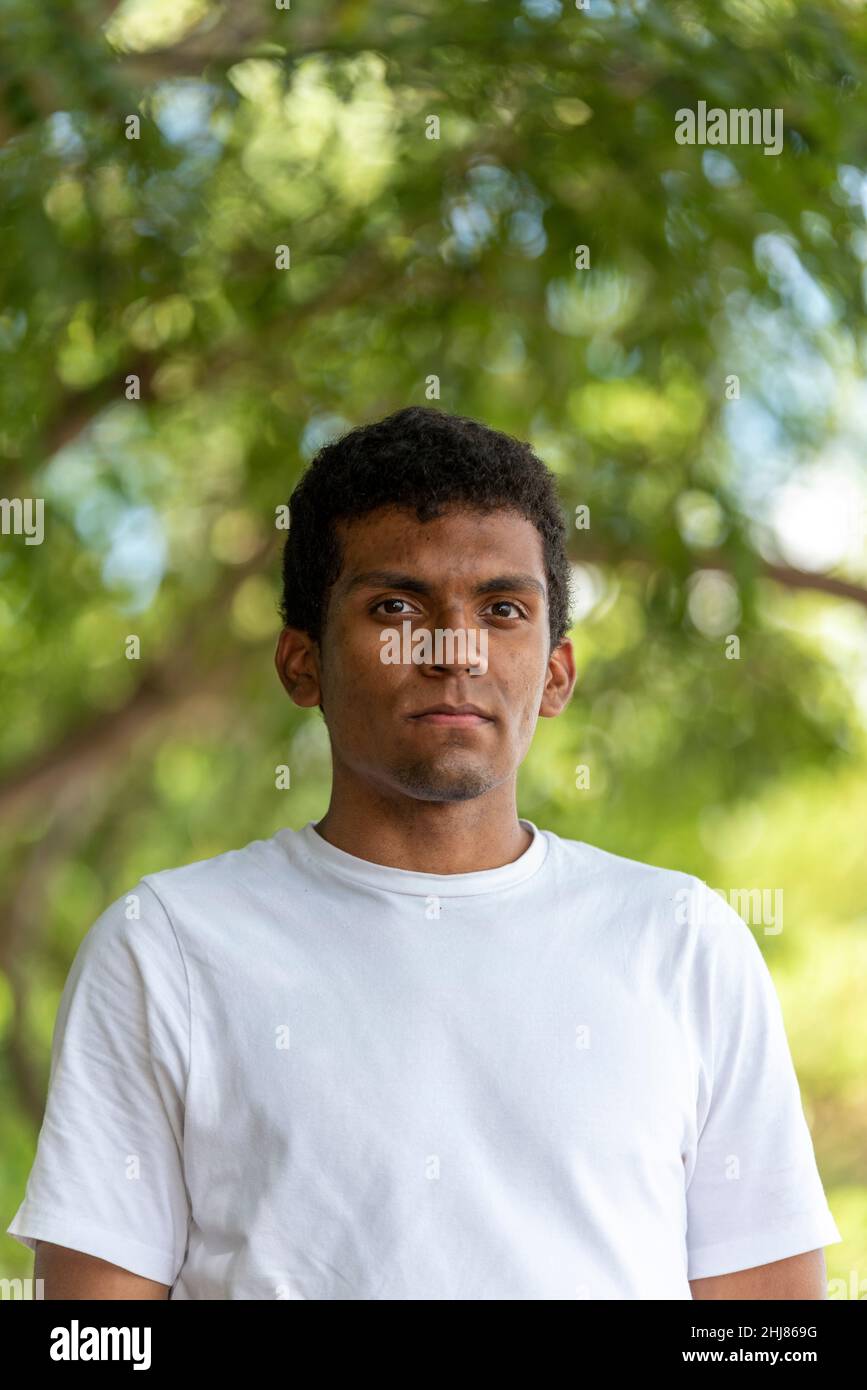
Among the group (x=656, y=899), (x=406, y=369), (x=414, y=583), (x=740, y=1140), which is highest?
(x=406, y=369)

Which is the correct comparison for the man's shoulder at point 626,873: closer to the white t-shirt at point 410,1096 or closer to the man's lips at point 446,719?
the white t-shirt at point 410,1096

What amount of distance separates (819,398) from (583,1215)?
8.56 ft

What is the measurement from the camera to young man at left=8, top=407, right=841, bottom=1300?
43.8 inches

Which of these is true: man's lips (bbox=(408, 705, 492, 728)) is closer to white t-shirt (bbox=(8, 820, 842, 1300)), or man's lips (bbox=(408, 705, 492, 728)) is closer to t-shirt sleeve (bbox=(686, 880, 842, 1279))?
white t-shirt (bbox=(8, 820, 842, 1300))

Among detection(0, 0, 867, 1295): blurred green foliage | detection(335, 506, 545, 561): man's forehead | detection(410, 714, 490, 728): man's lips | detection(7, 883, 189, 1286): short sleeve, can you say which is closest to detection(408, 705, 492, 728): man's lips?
detection(410, 714, 490, 728): man's lips

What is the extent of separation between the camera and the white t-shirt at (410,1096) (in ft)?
3.62

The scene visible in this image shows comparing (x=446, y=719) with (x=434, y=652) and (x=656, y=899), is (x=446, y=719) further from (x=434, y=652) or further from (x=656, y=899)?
(x=656, y=899)

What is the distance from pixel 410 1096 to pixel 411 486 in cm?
47

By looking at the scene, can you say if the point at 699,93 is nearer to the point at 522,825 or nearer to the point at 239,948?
the point at 522,825

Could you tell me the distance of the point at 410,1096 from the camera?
1.13 m

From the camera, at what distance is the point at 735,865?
466 cm

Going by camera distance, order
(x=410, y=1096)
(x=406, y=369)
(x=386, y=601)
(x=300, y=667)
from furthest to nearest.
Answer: (x=406, y=369) < (x=300, y=667) < (x=386, y=601) < (x=410, y=1096)

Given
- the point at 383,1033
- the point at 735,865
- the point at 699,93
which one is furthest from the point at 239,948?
the point at 735,865

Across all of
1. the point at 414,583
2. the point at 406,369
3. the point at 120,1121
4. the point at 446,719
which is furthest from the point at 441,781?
the point at 406,369
